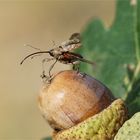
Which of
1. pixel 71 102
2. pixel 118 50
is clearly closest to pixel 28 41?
pixel 118 50

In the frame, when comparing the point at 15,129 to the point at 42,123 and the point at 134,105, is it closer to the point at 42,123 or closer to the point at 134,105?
the point at 42,123

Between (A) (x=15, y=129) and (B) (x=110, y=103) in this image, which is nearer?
(B) (x=110, y=103)

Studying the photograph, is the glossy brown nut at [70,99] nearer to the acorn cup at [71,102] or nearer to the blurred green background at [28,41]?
the acorn cup at [71,102]

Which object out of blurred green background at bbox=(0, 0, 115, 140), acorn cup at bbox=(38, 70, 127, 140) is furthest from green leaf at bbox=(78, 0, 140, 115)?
blurred green background at bbox=(0, 0, 115, 140)

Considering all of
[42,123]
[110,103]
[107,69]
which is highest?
[110,103]

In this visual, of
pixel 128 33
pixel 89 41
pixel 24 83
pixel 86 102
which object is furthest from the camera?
pixel 24 83

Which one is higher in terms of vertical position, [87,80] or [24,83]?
[87,80]

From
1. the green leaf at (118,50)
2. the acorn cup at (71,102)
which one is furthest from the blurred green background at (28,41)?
the acorn cup at (71,102)

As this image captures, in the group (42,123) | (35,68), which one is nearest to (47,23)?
(35,68)
